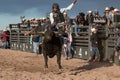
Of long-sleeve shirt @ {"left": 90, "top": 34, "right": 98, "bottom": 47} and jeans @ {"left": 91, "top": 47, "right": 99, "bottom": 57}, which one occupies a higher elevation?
long-sleeve shirt @ {"left": 90, "top": 34, "right": 98, "bottom": 47}

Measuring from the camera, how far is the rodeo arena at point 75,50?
12180 millimetres

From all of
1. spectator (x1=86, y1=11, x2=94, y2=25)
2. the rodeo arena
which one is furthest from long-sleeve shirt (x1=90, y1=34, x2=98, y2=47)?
spectator (x1=86, y1=11, x2=94, y2=25)

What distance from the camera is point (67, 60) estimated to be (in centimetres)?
1761

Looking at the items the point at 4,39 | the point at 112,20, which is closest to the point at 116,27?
the point at 112,20

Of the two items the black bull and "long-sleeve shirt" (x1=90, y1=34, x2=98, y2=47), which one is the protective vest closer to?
the black bull

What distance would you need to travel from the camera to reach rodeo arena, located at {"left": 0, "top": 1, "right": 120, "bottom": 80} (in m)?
12.2

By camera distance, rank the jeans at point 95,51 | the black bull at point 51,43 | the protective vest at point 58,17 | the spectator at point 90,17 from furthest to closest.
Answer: the spectator at point 90,17 → the jeans at point 95,51 → the protective vest at point 58,17 → the black bull at point 51,43

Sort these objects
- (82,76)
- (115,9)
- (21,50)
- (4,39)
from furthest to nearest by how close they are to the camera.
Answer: (4,39) → (21,50) → (115,9) → (82,76)

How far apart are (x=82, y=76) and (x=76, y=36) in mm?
6595

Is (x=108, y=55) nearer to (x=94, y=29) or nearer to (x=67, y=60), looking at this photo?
(x=94, y=29)

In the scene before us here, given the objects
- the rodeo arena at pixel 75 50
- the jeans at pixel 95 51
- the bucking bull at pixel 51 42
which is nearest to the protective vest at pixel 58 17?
the rodeo arena at pixel 75 50

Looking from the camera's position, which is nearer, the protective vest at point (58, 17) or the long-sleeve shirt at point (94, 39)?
the protective vest at point (58, 17)

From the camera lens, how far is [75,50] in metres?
18.6

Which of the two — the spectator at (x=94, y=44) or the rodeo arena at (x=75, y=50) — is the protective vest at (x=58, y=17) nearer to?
the rodeo arena at (x=75, y=50)
